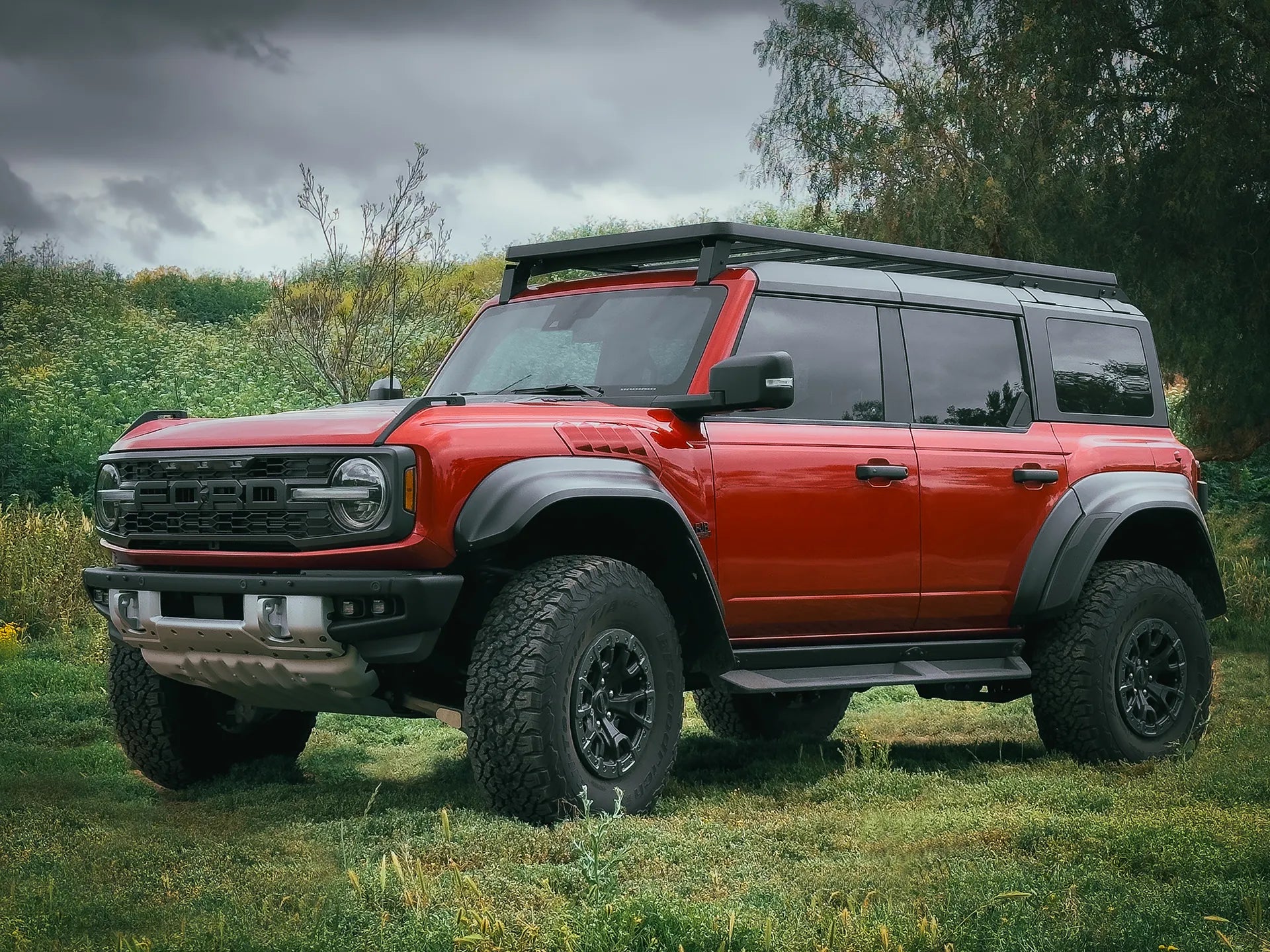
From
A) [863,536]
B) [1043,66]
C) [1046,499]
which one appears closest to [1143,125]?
[1043,66]

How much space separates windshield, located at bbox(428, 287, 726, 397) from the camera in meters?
6.01

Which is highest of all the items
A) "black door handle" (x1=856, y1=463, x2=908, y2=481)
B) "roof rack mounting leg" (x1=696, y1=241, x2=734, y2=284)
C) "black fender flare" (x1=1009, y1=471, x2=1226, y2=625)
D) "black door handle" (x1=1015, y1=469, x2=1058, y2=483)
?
"roof rack mounting leg" (x1=696, y1=241, x2=734, y2=284)

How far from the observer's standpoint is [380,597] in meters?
4.88

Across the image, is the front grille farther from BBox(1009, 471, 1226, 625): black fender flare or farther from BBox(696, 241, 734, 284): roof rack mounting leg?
BBox(1009, 471, 1226, 625): black fender flare

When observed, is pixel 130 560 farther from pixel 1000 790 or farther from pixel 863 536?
pixel 1000 790

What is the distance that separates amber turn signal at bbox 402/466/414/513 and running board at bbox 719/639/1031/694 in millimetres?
1570

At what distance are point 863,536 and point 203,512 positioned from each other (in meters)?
2.74

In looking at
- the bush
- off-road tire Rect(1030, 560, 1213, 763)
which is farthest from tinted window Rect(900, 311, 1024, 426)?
the bush

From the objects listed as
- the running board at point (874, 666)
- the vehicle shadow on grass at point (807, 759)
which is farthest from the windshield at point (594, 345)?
the vehicle shadow on grass at point (807, 759)

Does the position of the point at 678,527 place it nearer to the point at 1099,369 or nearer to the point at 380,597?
the point at 380,597

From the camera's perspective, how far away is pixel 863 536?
20.6 feet

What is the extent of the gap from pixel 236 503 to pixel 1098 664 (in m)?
4.10

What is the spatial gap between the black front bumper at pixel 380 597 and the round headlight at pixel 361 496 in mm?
183

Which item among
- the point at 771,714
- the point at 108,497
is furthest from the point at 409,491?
the point at 771,714
